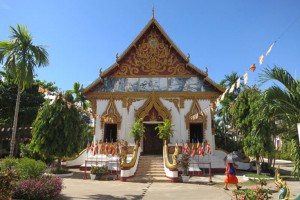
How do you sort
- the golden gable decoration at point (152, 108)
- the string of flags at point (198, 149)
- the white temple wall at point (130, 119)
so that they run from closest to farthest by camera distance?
the string of flags at point (198, 149) → the white temple wall at point (130, 119) → the golden gable decoration at point (152, 108)

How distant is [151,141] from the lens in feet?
63.6

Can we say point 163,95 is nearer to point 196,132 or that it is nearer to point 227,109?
point 196,132

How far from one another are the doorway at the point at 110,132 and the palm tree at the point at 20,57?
5.93 metres

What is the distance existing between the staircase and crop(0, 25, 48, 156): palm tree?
6787 mm

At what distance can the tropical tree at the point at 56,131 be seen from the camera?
46.1 feet

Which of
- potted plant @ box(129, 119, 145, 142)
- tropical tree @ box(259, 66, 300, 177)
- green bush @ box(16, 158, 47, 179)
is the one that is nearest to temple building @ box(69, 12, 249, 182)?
potted plant @ box(129, 119, 145, 142)

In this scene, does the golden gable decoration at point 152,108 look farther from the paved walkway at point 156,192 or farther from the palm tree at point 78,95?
the palm tree at point 78,95

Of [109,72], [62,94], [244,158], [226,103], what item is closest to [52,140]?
[62,94]

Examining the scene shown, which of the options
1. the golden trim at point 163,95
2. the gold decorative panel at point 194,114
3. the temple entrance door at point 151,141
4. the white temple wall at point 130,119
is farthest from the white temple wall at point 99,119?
the gold decorative panel at point 194,114

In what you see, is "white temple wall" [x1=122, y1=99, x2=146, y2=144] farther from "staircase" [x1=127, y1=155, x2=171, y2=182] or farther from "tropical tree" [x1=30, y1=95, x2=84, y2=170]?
"tropical tree" [x1=30, y1=95, x2=84, y2=170]

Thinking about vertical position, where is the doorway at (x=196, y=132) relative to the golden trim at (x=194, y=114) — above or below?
below

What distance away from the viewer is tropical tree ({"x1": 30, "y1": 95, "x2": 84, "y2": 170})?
14.0 m

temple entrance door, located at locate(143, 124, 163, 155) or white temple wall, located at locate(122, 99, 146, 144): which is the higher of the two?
white temple wall, located at locate(122, 99, 146, 144)

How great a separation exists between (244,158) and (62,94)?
1197 cm
